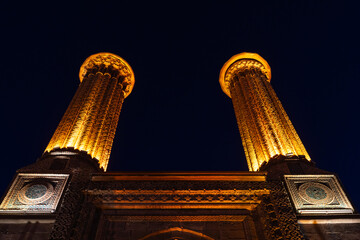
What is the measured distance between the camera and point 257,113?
39.3 feet

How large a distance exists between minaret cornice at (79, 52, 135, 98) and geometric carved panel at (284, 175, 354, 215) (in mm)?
8339

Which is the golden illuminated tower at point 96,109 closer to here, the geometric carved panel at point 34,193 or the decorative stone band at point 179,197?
the geometric carved panel at point 34,193

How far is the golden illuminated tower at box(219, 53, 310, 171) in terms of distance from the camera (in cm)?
1045

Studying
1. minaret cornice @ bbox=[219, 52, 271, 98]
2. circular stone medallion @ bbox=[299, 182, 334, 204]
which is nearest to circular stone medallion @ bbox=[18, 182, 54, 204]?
circular stone medallion @ bbox=[299, 182, 334, 204]

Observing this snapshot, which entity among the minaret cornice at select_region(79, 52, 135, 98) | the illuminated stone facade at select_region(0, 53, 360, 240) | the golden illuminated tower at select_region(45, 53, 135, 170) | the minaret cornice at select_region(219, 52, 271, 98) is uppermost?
the minaret cornice at select_region(219, 52, 271, 98)

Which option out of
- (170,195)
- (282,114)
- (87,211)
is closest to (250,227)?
(170,195)

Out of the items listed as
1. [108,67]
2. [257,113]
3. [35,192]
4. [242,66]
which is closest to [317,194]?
[257,113]

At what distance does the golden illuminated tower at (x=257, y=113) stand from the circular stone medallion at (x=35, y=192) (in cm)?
609

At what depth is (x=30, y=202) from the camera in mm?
7906

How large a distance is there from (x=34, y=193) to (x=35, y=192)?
0.11 ft

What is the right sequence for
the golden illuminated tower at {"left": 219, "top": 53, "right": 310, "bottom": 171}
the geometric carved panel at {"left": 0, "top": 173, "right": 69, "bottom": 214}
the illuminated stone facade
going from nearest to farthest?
the illuminated stone facade
the geometric carved panel at {"left": 0, "top": 173, "right": 69, "bottom": 214}
the golden illuminated tower at {"left": 219, "top": 53, "right": 310, "bottom": 171}

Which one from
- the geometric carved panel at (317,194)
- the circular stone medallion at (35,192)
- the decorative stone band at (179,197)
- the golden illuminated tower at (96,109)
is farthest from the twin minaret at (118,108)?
the decorative stone band at (179,197)

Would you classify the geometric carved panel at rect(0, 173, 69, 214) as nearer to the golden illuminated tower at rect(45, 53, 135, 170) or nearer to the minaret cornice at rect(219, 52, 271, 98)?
the golden illuminated tower at rect(45, 53, 135, 170)

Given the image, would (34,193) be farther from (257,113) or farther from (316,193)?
(257,113)
